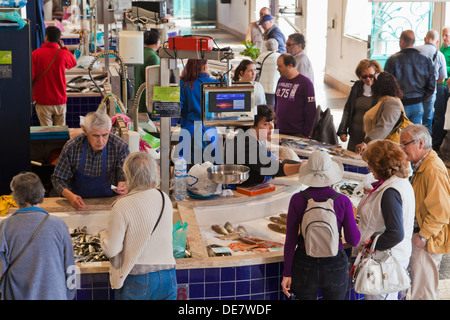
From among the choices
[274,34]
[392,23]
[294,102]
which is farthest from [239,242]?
[392,23]

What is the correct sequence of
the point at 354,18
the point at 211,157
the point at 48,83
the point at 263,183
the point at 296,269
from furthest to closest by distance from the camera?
1. the point at 354,18
2. the point at 48,83
3. the point at 211,157
4. the point at 263,183
5. the point at 296,269

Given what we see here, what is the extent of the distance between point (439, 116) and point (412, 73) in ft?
3.82

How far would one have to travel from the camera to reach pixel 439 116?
1002cm

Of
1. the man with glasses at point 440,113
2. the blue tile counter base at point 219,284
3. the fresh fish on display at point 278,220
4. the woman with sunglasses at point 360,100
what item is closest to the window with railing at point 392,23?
the man with glasses at point 440,113

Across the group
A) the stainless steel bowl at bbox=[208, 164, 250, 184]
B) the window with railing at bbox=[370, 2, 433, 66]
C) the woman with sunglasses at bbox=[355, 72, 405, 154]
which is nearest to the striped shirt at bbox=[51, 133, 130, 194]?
the stainless steel bowl at bbox=[208, 164, 250, 184]

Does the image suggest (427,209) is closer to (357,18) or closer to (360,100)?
(360,100)

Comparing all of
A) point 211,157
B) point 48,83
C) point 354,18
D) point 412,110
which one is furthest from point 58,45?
point 354,18

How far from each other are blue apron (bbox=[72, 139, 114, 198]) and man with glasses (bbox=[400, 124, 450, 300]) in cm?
208

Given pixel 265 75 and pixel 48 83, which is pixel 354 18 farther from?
pixel 48 83

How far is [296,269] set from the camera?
416cm

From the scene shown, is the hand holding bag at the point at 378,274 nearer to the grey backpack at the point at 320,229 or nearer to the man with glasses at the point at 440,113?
the grey backpack at the point at 320,229

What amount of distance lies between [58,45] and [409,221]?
20.2ft

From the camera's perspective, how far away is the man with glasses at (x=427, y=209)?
4745 millimetres

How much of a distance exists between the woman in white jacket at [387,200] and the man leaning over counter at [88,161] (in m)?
1.75
